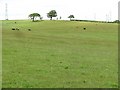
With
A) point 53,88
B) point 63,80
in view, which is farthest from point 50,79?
point 53,88

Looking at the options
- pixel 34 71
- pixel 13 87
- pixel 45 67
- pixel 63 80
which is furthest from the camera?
pixel 45 67

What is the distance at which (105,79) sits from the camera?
18.2m

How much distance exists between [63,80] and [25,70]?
12.5 feet

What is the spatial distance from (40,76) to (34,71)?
1756 mm

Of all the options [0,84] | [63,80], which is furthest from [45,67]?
[0,84]

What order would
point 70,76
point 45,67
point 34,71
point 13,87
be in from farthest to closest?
point 45,67
point 34,71
point 70,76
point 13,87

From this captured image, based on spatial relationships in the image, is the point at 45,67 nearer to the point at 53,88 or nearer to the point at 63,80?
the point at 63,80

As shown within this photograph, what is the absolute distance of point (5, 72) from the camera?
1933 centimetres

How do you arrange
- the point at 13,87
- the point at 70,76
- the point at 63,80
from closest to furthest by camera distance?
the point at 13,87
the point at 63,80
the point at 70,76

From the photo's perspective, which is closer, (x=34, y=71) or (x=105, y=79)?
(x=105, y=79)

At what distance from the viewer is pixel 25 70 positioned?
20.4m

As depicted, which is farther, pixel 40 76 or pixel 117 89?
pixel 40 76

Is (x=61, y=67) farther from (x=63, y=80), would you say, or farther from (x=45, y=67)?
(x=63, y=80)

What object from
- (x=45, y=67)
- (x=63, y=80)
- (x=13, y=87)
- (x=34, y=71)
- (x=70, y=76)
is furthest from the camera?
(x=45, y=67)
